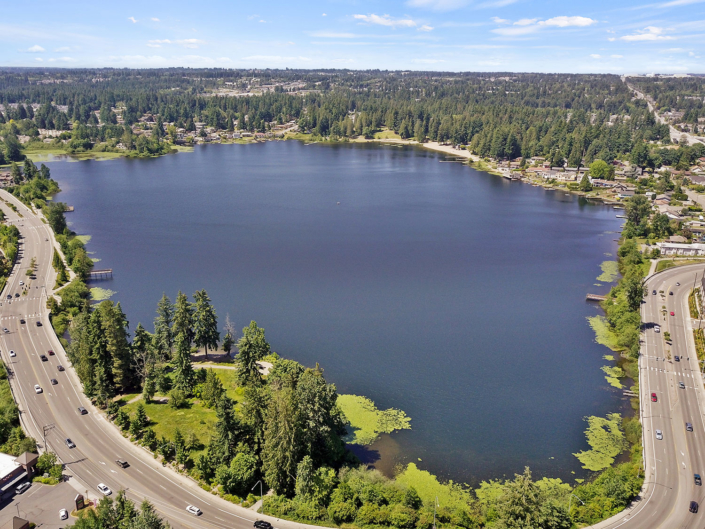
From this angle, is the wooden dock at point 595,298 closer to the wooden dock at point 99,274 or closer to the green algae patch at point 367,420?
the green algae patch at point 367,420

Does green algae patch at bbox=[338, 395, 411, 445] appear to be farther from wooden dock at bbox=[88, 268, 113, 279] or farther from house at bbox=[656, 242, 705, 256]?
house at bbox=[656, 242, 705, 256]

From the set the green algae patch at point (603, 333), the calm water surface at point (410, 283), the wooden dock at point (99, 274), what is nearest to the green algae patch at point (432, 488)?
the calm water surface at point (410, 283)

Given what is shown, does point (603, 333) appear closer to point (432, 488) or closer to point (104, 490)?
point (432, 488)

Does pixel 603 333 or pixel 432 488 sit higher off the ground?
pixel 603 333

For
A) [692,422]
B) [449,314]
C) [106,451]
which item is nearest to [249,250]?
[449,314]

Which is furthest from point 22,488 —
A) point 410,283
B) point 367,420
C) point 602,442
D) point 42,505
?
point 410,283

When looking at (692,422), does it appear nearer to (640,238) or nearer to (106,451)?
(106,451)
